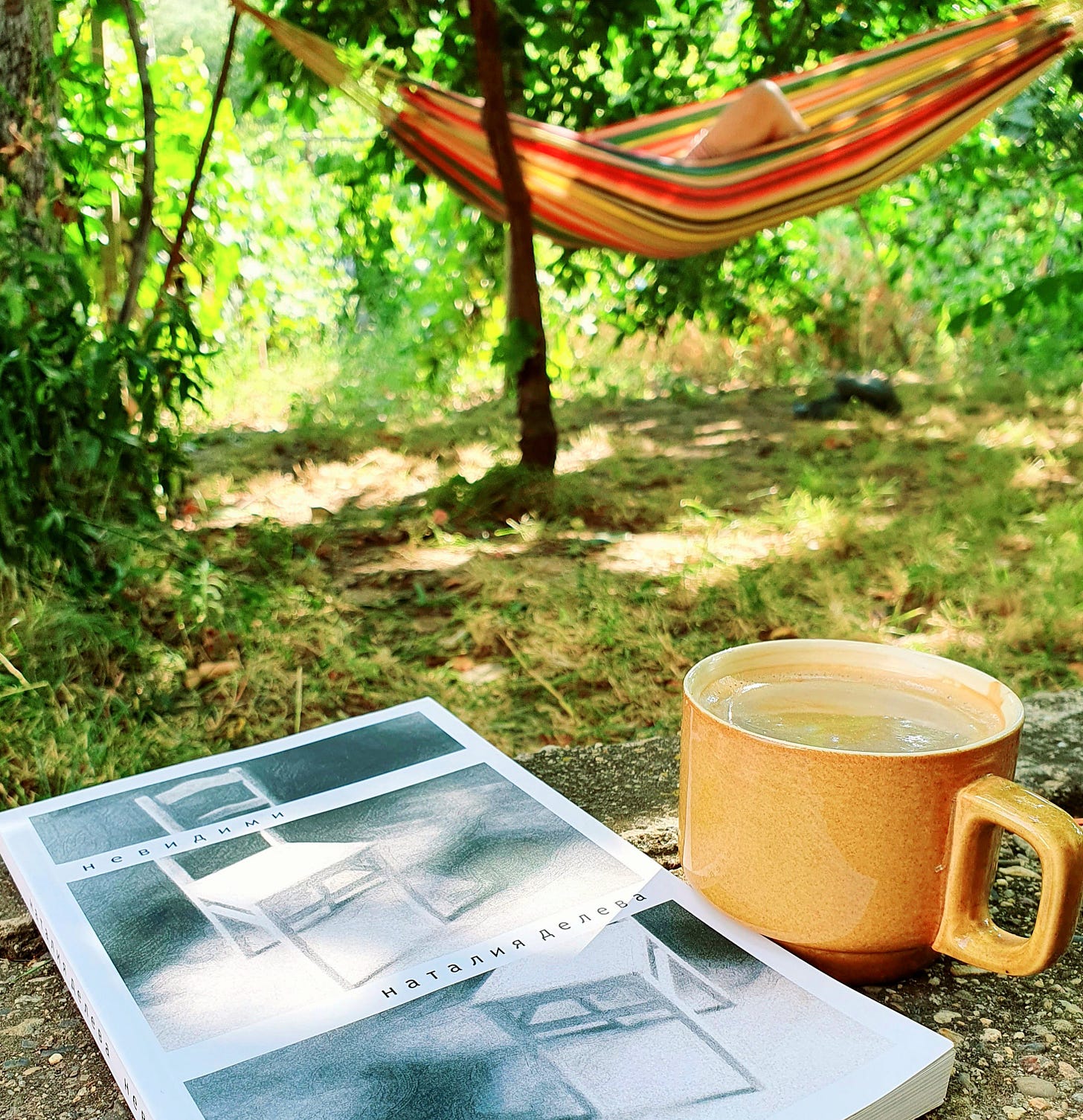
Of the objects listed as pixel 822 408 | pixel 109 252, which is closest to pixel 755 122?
pixel 822 408

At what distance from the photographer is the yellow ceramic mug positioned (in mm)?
Answer: 410

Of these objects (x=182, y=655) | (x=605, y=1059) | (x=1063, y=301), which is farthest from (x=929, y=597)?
(x=1063, y=301)

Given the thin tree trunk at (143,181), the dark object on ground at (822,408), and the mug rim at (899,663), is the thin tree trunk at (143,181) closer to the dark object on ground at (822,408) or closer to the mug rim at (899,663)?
the mug rim at (899,663)

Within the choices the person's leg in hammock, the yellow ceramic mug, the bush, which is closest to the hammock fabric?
the person's leg in hammock

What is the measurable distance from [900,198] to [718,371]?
30.7 inches

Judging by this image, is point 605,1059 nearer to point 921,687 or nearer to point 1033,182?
point 921,687

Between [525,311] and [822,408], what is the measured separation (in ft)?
3.78

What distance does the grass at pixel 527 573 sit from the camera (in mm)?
1018

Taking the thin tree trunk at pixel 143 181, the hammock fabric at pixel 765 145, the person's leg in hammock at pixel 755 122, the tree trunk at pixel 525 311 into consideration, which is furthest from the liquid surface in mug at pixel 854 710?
the person's leg in hammock at pixel 755 122

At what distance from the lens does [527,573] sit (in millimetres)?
1638

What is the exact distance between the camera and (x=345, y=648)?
126cm

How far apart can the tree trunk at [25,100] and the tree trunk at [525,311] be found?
111 centimetres

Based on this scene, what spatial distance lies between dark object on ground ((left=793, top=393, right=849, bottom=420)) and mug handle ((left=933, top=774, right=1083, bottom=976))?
2648mm

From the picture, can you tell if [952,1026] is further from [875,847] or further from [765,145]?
[765,145]
